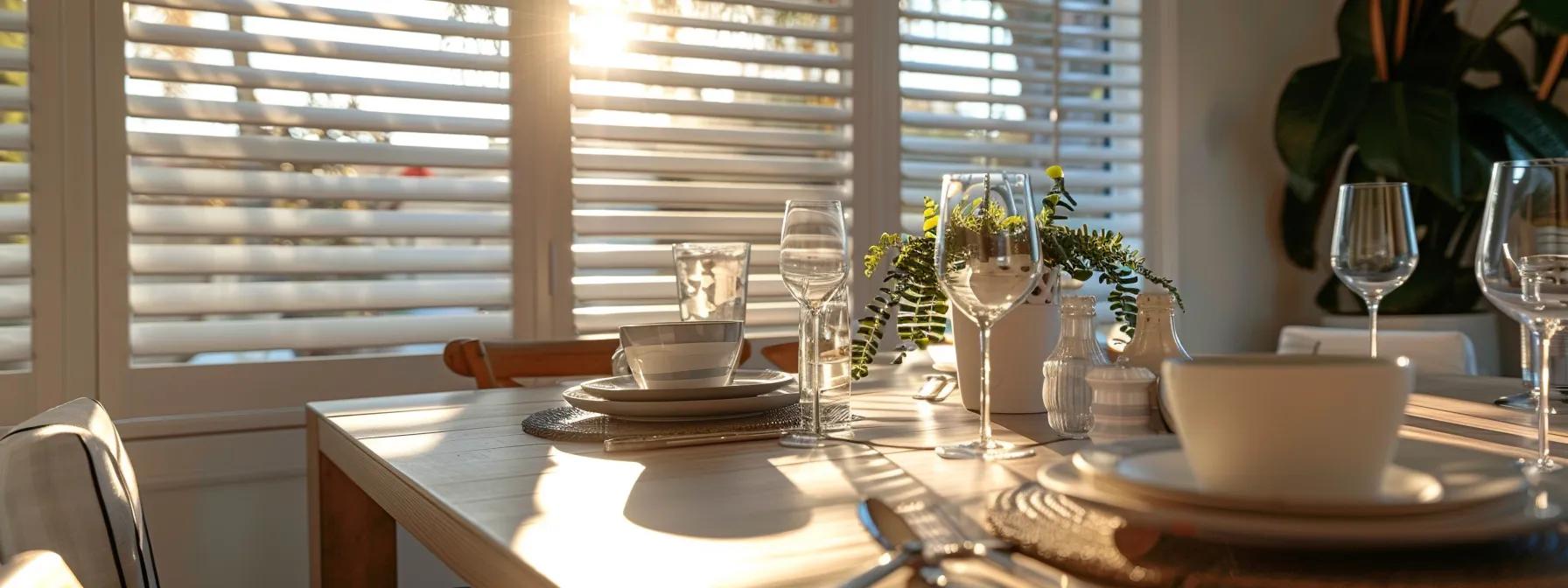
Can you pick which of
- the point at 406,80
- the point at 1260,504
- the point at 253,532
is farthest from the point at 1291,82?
the point at 1260,504

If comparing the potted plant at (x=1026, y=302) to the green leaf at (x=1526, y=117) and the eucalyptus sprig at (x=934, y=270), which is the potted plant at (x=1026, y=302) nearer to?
the eucalyptus sprig at (x=934, y=270)

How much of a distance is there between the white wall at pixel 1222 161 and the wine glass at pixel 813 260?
2.50 meters

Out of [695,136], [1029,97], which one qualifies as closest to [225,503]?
[695,136]

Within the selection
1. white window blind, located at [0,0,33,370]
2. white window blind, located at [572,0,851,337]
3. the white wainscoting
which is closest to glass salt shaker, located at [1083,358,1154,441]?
white window blind, located at [572,0,851,337]

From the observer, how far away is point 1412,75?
10.6 feet

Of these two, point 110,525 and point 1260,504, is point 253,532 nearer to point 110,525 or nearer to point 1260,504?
point 110,525

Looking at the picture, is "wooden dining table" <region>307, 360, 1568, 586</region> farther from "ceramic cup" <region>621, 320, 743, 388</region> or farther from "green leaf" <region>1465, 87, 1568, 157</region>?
"green leaf" <region>1465, 87, 1568, 157</region>

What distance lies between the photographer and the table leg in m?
1.28

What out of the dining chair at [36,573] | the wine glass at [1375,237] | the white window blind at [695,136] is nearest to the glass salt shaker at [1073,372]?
the wine glass at [1375,237]

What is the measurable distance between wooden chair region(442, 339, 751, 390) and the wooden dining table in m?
0.24

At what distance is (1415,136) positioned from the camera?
2.96 metres

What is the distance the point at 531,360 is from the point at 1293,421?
1.32 meters

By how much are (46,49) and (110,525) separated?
1.57 meters

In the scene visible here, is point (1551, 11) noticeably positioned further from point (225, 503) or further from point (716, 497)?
point (225, 503)
